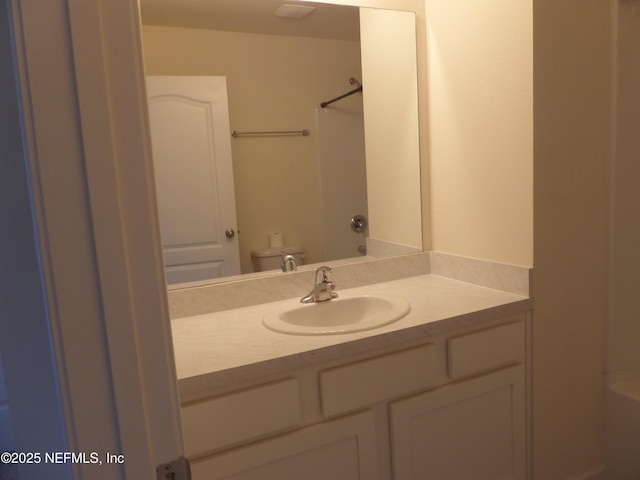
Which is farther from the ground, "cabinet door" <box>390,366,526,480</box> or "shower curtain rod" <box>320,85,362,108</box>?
"shower curtain rod" <box>320,85,362,108</box>

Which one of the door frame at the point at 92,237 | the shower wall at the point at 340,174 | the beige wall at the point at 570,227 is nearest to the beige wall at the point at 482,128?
the beige wall at the point at 570,227

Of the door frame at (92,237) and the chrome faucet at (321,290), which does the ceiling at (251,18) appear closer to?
the chrome faucet at (321,290)

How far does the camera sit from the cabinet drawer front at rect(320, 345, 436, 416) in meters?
1.16

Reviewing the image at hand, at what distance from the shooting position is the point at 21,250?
43cm

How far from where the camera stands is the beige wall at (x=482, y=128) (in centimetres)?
143

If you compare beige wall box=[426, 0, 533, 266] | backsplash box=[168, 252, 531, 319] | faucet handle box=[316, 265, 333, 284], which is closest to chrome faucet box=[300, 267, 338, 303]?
faucet handle box=[316, 265, 333, 284]

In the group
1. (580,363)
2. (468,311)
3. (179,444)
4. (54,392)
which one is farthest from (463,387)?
(54,392)

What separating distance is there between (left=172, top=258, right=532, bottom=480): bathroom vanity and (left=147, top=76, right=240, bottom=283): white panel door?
0.70ft

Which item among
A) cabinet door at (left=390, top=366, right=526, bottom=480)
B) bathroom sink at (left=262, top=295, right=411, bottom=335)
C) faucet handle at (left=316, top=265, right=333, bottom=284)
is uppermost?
faucet handle at (left=316, top=265, right=333, bottom=284)

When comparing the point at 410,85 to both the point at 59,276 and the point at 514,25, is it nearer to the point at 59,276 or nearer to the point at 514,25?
the point at 514,25

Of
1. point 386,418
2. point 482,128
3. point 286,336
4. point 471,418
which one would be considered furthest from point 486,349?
point 482,128

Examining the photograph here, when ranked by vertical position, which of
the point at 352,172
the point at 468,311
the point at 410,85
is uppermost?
the point at 410,85

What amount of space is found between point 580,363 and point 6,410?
168 centimetres

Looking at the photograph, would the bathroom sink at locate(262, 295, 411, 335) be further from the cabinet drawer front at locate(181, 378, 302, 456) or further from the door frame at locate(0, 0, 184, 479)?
the door frame at locate(0, 0, 184, 479)
